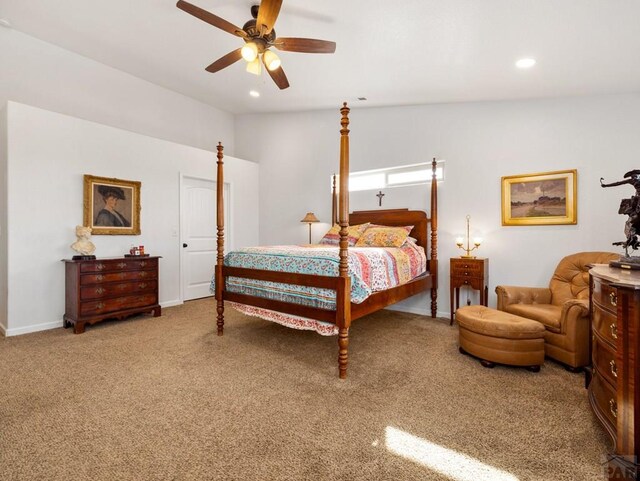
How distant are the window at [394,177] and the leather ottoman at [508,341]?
241cm

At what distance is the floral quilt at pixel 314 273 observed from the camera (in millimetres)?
2641

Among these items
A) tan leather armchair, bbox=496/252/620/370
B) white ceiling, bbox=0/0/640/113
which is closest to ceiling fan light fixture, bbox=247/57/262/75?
white ceiling, bbox=0/0/640/113

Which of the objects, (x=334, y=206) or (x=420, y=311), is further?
(x=334, y=206)

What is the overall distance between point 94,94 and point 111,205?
5.75 feet

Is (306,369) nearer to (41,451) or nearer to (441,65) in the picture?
(41,451)

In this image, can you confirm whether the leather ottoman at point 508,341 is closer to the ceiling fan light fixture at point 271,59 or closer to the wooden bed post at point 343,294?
the wooden bed post at point 343,294

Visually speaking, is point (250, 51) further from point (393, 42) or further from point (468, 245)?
point (468, 245)

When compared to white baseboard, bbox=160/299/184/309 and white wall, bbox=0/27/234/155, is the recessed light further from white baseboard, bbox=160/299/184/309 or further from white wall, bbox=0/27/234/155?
white baseboard, bbox=160/299/184/309

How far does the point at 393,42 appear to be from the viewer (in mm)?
3020

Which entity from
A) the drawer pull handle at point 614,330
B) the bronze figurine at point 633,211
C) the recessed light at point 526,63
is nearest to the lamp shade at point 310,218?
the recessed light at point 526,63

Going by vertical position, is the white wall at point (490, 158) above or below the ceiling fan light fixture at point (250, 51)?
below

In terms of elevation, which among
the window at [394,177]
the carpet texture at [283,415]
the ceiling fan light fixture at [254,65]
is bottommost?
the carpet texture at [283,415]

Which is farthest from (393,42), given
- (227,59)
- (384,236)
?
(384,236)

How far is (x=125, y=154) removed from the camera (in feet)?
14.8
